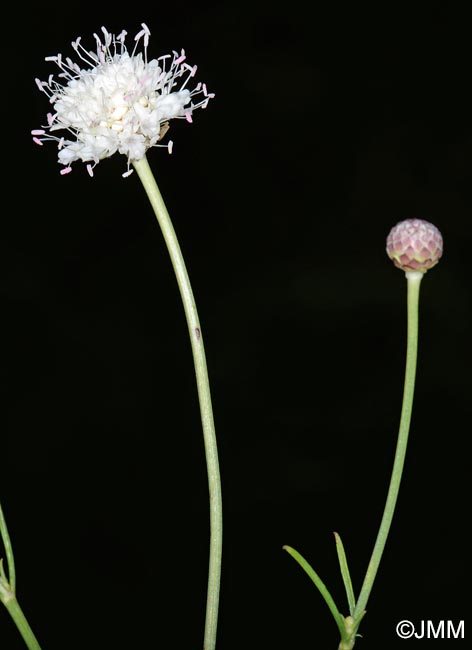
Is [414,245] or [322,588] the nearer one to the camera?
[322,588]

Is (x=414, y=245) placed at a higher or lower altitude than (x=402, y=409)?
higher

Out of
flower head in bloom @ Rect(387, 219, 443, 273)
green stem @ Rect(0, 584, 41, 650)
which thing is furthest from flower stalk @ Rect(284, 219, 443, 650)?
green stem @ Rect(0, 584, 41, 650)

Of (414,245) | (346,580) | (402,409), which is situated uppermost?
(414,245)

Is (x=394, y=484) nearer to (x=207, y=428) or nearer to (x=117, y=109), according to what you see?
(x=207, y=428)

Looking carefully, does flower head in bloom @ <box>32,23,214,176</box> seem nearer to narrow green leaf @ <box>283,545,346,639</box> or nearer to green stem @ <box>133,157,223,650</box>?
green stem @ <box>133,157,223,650</box>

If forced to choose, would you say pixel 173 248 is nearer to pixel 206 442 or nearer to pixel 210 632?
pixel 206 442

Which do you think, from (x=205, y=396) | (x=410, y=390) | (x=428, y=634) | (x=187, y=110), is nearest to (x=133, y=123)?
(x=187, y=110)

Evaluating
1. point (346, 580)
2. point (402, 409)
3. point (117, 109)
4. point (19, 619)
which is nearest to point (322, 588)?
point (346, 580)
